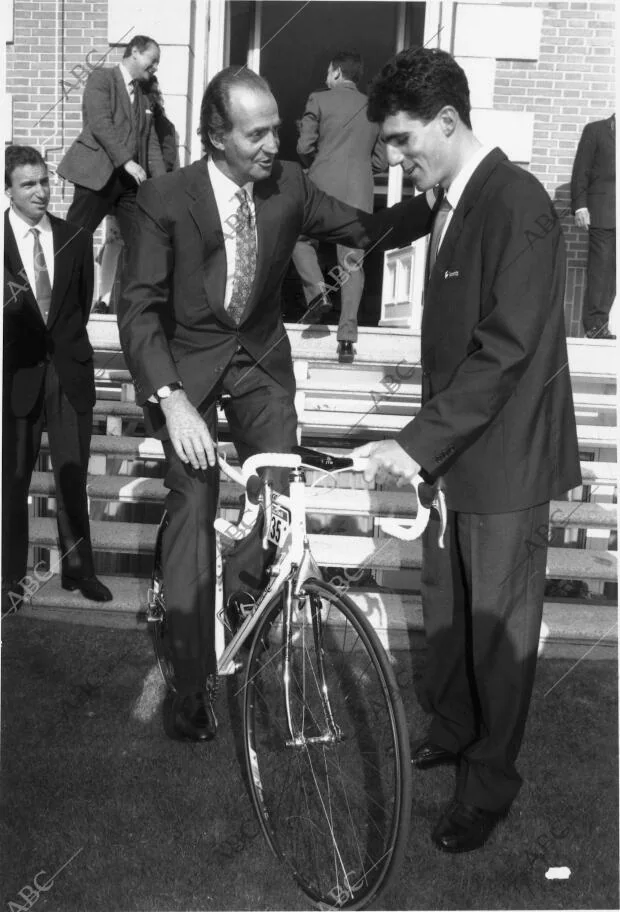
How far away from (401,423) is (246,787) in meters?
3.34

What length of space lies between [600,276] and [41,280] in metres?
5.34

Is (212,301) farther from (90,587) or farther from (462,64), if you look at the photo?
(462,64)

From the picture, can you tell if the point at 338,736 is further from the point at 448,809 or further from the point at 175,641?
the point at 175,641

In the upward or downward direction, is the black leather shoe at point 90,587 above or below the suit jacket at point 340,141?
below

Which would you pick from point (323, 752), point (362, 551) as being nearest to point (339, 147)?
point (362, 551)

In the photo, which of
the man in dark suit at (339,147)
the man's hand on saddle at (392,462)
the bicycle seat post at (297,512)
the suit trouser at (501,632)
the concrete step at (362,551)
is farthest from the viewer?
the man in dark suit at (339,147)

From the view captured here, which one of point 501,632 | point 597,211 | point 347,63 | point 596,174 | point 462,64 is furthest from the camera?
point 462,64

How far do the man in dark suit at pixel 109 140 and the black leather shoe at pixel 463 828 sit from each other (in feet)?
16.6

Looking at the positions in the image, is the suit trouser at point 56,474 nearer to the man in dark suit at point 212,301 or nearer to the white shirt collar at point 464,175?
the man in dark suit at point 212,301

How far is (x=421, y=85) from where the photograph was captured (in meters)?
2.83

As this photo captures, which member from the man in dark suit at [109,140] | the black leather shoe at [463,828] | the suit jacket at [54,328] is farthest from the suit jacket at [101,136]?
the black leather shoe at [463,828]

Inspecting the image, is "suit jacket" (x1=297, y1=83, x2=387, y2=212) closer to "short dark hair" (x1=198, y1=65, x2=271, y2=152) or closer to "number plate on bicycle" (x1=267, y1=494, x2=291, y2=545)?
"short dark hair" (x1=198, y1=65, x2=271, y2=152)

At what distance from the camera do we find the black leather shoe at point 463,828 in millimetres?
2979

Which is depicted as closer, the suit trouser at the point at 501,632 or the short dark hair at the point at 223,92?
the suit trouser at the point at 501,632
